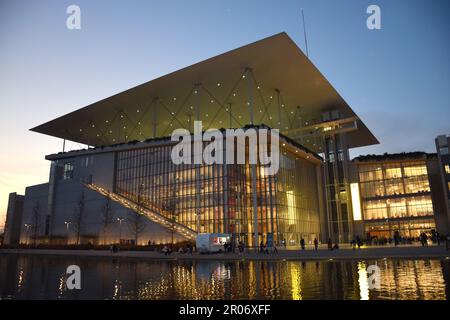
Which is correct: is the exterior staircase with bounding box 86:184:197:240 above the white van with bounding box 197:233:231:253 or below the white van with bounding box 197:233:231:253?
above

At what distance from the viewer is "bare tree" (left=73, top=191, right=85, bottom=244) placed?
57828mm

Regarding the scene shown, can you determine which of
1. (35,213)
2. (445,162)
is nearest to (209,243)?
(35,213)

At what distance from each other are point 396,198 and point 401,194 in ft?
4.04

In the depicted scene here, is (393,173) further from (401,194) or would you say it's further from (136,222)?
(136,222)

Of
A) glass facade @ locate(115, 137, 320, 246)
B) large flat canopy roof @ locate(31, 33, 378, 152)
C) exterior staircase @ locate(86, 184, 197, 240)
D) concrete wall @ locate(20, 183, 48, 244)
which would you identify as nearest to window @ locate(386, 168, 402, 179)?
large flat canopy roof @ locate(31, 33, 378, 152)

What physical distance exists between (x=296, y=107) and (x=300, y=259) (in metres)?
39.2

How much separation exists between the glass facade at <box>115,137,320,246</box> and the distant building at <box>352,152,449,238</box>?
15022 mm

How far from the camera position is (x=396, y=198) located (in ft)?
229

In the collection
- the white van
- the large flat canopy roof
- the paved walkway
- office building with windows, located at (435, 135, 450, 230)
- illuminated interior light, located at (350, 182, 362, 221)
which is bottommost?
the paved walkway

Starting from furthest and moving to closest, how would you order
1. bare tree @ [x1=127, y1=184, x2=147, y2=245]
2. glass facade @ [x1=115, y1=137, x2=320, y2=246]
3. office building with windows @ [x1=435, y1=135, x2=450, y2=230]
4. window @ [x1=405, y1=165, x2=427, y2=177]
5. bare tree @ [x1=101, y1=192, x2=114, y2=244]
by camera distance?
window @ [x1=405, y1=165, x2=427, y2=177] < office building with windows @ [x1=435, y1=135, x2=450, y2=230] < bare tree @ [x1=101, y1=192, x2=114, y2=244] < glass facade @ [x1=115, y1=137, x2=320, y2=246] < bare tree @ [x1=127, y1=184, x2=147, y2=245]

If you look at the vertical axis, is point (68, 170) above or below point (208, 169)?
above

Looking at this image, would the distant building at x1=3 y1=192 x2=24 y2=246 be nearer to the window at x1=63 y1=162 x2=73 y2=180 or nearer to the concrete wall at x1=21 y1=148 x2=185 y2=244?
the concrete wall at x1=21 y1=148 x2=185 y2=244

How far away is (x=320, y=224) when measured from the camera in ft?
217
